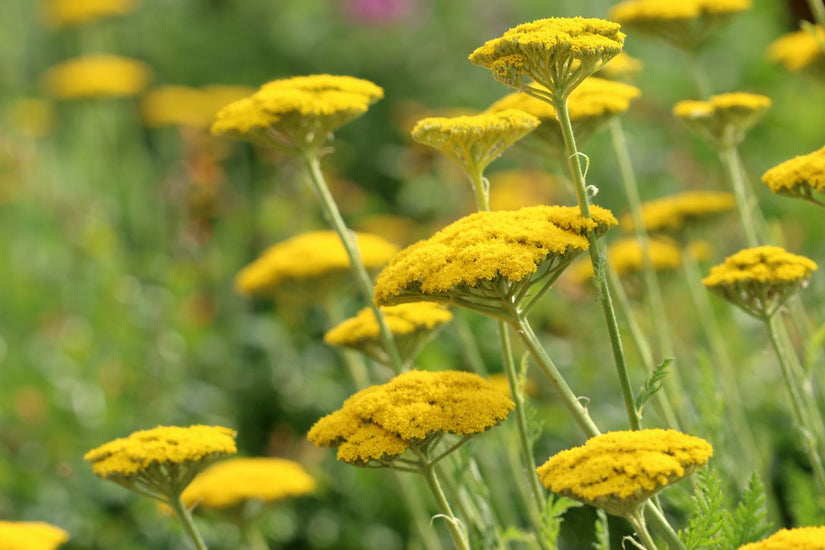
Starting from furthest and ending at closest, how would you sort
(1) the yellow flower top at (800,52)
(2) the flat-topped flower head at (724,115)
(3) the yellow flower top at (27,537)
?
(1) the yellow flower top at (800,52), (2) the flat-topped flower head at (724,115), (3) the yellow flower top at (27,537)

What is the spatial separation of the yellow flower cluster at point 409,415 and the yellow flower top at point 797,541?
55 cm

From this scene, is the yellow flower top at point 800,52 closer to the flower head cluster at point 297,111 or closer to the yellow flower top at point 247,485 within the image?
the flower head cluster at point 297,111

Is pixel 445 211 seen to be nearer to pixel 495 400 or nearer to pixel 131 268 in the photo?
pixel 131 268

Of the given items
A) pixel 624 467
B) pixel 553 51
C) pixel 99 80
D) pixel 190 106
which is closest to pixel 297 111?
pixel 553 51

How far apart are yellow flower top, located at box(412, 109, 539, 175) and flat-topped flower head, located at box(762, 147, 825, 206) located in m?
0.50

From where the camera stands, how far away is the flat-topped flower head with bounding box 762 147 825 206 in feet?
7.59

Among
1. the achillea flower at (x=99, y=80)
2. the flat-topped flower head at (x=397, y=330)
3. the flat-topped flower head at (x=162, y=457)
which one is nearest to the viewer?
the flat-topped flower head at (x=162, y=457)

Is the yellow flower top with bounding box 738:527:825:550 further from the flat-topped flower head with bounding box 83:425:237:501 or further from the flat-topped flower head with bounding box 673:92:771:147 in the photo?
the flat-topped flower head with bounding box 673:92:771:147

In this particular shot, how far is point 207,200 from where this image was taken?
6.36 m

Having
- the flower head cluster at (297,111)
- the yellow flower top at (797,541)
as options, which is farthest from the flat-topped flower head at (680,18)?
the yellow flower top at (797,541)

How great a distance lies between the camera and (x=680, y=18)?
324 centimetres

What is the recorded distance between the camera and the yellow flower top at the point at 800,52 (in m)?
3.20

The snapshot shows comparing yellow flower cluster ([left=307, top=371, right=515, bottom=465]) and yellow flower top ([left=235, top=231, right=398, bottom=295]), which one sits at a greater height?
yellow flower top ([left=235, top=231, right=398, bottom=295])

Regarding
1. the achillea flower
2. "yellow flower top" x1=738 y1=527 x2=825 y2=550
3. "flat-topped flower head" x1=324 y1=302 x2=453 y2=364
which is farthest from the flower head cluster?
the achillea flower
